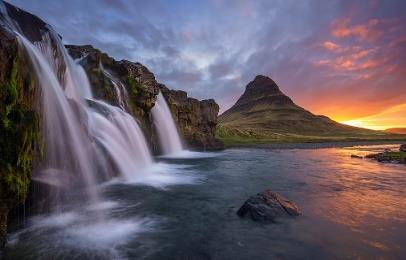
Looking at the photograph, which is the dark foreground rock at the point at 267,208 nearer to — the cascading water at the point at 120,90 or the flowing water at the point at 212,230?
the flowing water at the point at 212,230

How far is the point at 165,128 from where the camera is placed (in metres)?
50.3

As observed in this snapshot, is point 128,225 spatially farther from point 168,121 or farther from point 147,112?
point 168,121

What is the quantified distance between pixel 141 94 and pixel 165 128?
1080 cm

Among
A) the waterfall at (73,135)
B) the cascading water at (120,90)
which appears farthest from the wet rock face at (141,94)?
the waterfall at (73,135)

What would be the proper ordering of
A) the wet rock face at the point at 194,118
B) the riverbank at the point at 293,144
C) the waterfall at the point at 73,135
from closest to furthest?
the waterfall at the point at 73,135 → the wet rock face at the point at 194,118 → the riverbank at the point at 293,144

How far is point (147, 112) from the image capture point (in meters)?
43.7

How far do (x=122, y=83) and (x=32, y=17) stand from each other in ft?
55.7

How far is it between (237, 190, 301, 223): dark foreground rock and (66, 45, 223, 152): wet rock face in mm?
23968

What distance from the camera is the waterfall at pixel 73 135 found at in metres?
14.1

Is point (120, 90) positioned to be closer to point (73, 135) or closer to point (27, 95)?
point (73, 135)

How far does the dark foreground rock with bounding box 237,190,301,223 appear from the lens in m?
12.6

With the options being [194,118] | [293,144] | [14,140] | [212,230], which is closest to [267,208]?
[212,230]

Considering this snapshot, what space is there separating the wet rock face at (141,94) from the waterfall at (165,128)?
2268 millimetres

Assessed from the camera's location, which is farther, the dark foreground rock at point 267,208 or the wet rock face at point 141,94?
the wet rock face at point 141,94
